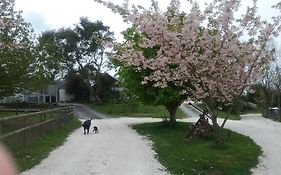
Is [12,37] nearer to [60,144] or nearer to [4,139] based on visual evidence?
[60,144]

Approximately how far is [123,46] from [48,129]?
7.60 metres

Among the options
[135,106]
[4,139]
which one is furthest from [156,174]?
[135,106]

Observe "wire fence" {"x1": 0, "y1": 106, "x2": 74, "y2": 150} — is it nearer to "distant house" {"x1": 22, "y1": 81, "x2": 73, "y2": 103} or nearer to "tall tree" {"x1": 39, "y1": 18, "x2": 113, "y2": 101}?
"tall tree" {"x1": 39, "y1": 18, "x2": 113, "y2": 101}

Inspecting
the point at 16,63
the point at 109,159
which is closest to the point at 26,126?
the point at 109,159

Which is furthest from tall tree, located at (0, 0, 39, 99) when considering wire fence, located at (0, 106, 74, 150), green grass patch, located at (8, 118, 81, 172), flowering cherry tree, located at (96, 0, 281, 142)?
flowering cherry tree, located at (96, 0, 281, 142)

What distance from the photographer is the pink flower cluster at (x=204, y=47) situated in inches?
513

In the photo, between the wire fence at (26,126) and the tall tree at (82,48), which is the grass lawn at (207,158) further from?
the tall tree at (82,48)

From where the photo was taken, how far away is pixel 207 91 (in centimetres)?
1583

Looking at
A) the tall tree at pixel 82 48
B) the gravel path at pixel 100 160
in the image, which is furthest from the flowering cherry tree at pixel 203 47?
the tall tree at pixel 82 48

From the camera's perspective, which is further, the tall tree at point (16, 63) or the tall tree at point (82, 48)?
the tall tree at point (82, 48)

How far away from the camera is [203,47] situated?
14.3m

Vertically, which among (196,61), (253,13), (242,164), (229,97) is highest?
(253,13)

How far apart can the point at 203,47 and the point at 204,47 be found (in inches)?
1.3

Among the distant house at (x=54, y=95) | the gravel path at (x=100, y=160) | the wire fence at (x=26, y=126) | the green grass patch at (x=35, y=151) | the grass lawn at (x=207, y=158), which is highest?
the distant house at (x=54, y=95)
